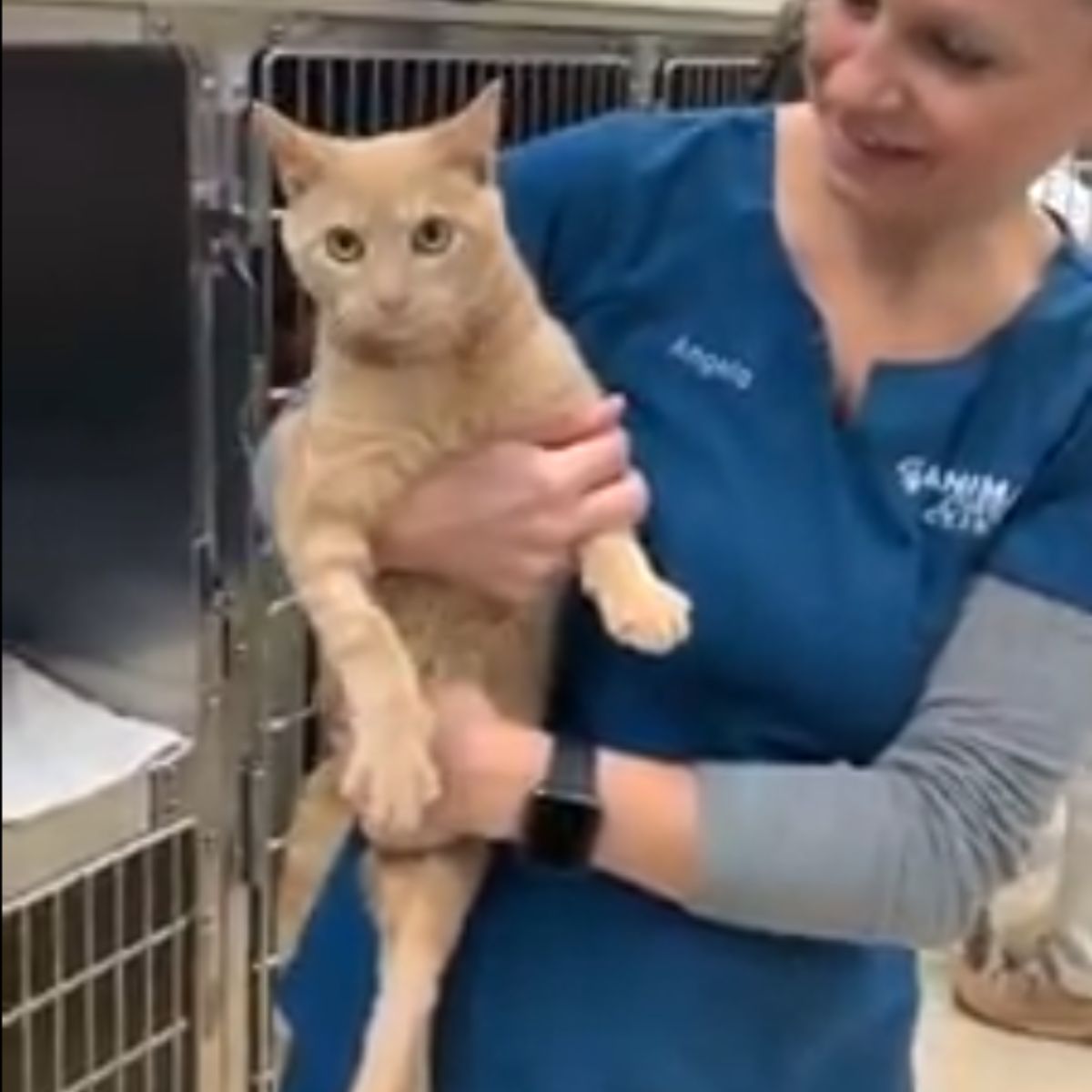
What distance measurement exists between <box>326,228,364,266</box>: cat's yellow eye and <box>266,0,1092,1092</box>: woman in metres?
0.11

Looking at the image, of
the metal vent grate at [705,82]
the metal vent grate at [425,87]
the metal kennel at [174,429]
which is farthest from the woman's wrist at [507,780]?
the metal vent grate at [705,82]

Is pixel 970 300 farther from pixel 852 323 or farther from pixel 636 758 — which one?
pixel 636 758

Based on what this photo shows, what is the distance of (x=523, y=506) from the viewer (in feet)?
3.31

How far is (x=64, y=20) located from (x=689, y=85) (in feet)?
2.95

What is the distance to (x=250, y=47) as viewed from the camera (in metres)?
1.21

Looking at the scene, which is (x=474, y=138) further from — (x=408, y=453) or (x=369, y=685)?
(x=369, y=685)

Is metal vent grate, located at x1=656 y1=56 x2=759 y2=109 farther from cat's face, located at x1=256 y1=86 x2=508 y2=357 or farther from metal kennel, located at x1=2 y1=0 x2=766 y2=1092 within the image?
cat's face, located at x1=256 y1=86 x2=508 y2=357

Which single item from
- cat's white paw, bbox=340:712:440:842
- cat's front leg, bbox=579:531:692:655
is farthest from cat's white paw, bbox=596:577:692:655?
cat's white paw, bbox=340:712:440:842

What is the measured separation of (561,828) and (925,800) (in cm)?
16

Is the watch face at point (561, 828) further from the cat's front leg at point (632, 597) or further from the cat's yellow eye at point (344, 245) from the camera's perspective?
the cat's yellow eye at point (344, 245)

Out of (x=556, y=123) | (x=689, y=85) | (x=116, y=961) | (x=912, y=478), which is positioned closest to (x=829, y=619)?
(x=912, y=478)

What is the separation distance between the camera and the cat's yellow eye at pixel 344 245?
1010 mm

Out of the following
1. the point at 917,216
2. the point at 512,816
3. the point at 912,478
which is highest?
the point at 917,216

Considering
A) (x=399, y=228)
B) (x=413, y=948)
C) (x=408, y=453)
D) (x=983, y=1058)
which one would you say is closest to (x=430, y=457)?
(x=408, y=453)
